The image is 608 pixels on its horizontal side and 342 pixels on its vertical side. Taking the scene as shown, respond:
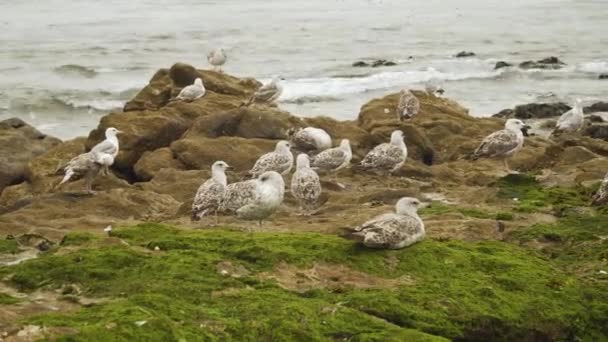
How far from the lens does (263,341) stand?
7.20 m

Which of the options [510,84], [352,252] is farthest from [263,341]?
[510,84]

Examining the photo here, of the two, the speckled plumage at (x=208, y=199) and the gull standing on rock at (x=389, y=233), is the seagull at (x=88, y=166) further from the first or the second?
the gull standing on rock at (x=389, y=233)

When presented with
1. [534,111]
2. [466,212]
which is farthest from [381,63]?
[466,212]

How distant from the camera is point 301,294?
8.25 m

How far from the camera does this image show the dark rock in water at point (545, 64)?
133 feet

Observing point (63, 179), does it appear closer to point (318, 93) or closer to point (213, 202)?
point (213, 202)

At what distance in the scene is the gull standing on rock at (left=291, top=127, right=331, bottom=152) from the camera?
662 inches

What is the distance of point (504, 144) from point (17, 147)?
1004 cm

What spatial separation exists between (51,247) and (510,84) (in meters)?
29.2

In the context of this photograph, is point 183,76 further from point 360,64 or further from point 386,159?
point 360,64

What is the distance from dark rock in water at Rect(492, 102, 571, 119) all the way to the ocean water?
196cm

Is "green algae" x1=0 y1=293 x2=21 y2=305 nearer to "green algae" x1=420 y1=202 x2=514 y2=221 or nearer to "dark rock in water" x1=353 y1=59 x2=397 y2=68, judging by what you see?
"green algae" x1=420 y1=202 x2=514 y2=221

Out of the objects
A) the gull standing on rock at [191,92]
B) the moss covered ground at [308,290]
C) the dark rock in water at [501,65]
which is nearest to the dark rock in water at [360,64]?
the dark rock in water at [501,65]

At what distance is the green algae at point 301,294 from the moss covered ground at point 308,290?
0.04ft
